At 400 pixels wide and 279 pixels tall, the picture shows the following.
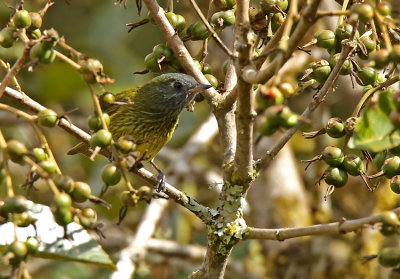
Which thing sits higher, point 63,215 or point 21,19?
point 21,19

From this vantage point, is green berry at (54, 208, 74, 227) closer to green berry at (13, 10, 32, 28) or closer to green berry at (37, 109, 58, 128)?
green berry at (37, 109, 58, 128)

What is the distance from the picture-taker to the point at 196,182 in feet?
19.8

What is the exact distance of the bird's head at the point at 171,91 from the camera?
4.70 metres

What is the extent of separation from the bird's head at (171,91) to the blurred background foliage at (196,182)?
3.08 ft

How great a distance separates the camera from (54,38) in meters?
1.99

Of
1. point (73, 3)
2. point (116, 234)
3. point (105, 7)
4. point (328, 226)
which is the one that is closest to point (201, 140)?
point (116, 234)

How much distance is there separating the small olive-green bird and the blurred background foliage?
952 mm

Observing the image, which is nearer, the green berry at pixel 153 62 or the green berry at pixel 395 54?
the green berry at pixel 395 54

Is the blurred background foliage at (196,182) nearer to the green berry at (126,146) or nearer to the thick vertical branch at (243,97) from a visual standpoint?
the thick vertical branch at (243,97)

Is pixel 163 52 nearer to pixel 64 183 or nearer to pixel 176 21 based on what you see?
pixel 176 21

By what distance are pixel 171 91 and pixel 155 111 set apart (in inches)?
9.3

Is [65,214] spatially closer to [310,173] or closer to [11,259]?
[11,259]

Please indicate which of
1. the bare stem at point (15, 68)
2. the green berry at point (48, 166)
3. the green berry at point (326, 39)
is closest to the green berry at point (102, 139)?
the green berry at point (48, 166)

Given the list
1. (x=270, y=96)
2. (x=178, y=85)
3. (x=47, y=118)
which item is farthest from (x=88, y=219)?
(x=178, y=85)
